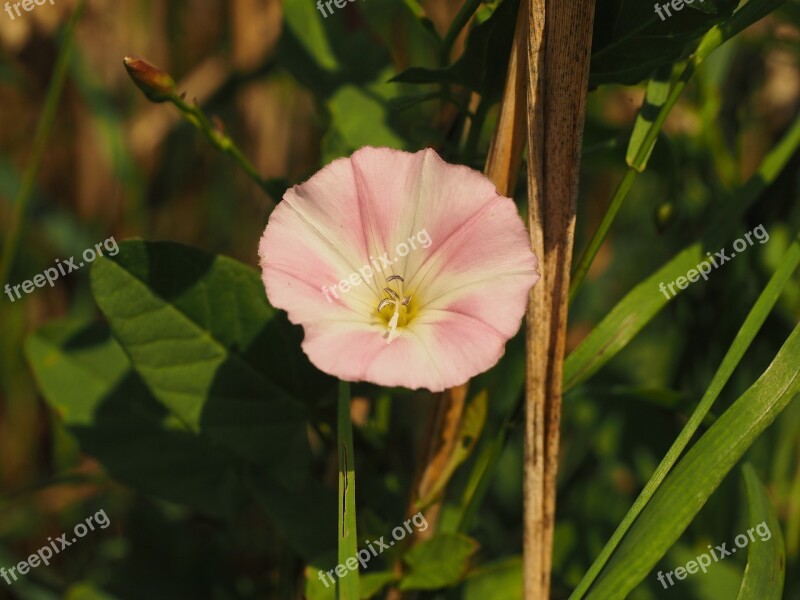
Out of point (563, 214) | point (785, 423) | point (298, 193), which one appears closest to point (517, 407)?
point (563, 214)

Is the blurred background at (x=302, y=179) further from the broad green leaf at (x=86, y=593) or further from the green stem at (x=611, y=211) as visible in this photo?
the green stem at (x=611, y=211)

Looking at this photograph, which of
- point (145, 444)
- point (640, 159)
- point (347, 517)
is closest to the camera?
point (347, 517)

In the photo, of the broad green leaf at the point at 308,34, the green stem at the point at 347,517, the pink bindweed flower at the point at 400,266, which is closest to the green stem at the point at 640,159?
the pink bindweed flower at the point at 400,266

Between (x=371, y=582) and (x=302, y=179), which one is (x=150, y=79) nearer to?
(x=302, y=179)

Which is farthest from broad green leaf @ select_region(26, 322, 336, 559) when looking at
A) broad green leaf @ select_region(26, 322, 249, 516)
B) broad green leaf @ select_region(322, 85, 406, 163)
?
broad green leaf @ select_region(322, 85, 406, 163)

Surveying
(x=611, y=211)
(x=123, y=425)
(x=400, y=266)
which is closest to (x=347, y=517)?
(x=400, y=266)

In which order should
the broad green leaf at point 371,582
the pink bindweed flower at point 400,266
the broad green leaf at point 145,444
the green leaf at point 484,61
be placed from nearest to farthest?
the pink bindweed flower at point 400,266
the green leaf at point 484,61
the broad green leaf at point 371,582
the broad green leaf at point 145,444
